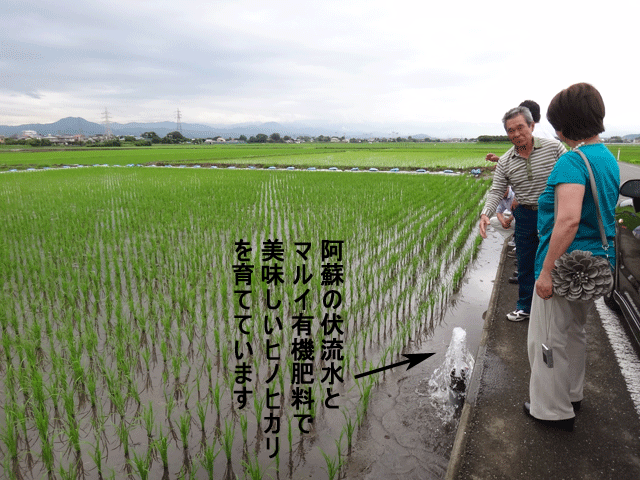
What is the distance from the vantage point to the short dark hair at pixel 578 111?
1.64m

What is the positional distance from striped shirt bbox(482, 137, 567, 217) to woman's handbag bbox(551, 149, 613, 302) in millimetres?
1050

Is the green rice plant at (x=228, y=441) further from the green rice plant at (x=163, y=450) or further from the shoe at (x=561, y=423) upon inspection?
the shoe at (x=561, y=423)

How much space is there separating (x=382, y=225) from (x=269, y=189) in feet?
20.1

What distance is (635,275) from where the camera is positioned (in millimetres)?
2572

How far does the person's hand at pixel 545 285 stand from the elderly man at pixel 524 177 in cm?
83

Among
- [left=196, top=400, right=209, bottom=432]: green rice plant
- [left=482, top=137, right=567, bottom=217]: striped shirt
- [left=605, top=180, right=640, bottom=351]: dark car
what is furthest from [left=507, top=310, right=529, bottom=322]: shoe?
[left=196, top=400, right=209, bottom=432]: green rice plant

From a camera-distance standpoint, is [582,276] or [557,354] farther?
[557,354]

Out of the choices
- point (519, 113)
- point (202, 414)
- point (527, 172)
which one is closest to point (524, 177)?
point (527, 172)

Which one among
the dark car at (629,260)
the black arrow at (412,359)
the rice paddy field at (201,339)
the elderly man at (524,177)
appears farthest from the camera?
the black arrow at (412,359)

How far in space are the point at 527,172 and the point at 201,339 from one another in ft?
8.59

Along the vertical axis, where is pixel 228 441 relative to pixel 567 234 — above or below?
below

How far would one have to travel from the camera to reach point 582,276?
5.49 ft

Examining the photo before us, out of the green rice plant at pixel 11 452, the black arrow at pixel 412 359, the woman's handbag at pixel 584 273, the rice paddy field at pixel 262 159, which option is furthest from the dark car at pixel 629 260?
the rice paddy field at pixel 262 159

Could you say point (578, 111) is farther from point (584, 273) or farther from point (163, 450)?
point (163, 450)
